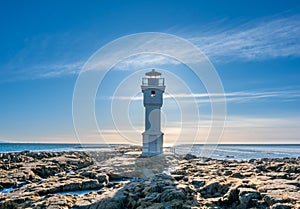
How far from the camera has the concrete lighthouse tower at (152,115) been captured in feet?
109

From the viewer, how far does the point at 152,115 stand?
3359cm

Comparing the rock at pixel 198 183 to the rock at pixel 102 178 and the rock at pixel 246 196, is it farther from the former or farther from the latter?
the rock at pixel 102 178

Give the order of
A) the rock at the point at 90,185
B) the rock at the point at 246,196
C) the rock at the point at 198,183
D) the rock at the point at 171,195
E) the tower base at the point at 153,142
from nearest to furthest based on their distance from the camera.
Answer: the rock at the point at 246,196, the rock at the point at 171,195, the rock at the point at 198,183, the rock at the point at 90,185, the tower base at the point at 153,142

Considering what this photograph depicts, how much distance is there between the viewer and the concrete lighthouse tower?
33.1m

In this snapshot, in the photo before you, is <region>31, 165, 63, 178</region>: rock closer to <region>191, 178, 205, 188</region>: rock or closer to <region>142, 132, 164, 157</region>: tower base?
<region>142, 132, 164, 157</region>: tower base

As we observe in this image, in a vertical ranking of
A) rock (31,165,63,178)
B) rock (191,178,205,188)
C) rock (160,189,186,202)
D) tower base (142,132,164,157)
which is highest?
tower base (142,132,164,157)

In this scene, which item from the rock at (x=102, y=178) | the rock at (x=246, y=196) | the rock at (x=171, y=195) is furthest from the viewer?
the rock at (x=102, y=178)

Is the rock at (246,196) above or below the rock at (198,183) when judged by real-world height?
above

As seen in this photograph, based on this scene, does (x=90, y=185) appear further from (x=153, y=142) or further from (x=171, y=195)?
(x=153, y=142)

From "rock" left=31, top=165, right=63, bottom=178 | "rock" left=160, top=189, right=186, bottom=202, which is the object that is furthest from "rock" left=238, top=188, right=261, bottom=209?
"rock" left=31, top=165, right=63, bottom=178

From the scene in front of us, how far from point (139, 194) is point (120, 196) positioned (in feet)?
2.80

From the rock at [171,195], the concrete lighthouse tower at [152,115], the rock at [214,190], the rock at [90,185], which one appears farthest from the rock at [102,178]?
the concrete lighthouse tower at [152,115]

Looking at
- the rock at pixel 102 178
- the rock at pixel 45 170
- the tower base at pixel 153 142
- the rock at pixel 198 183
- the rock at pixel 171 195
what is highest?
the tower base at pixel 153 142

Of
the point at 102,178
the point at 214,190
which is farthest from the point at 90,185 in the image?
the point at 214,190
